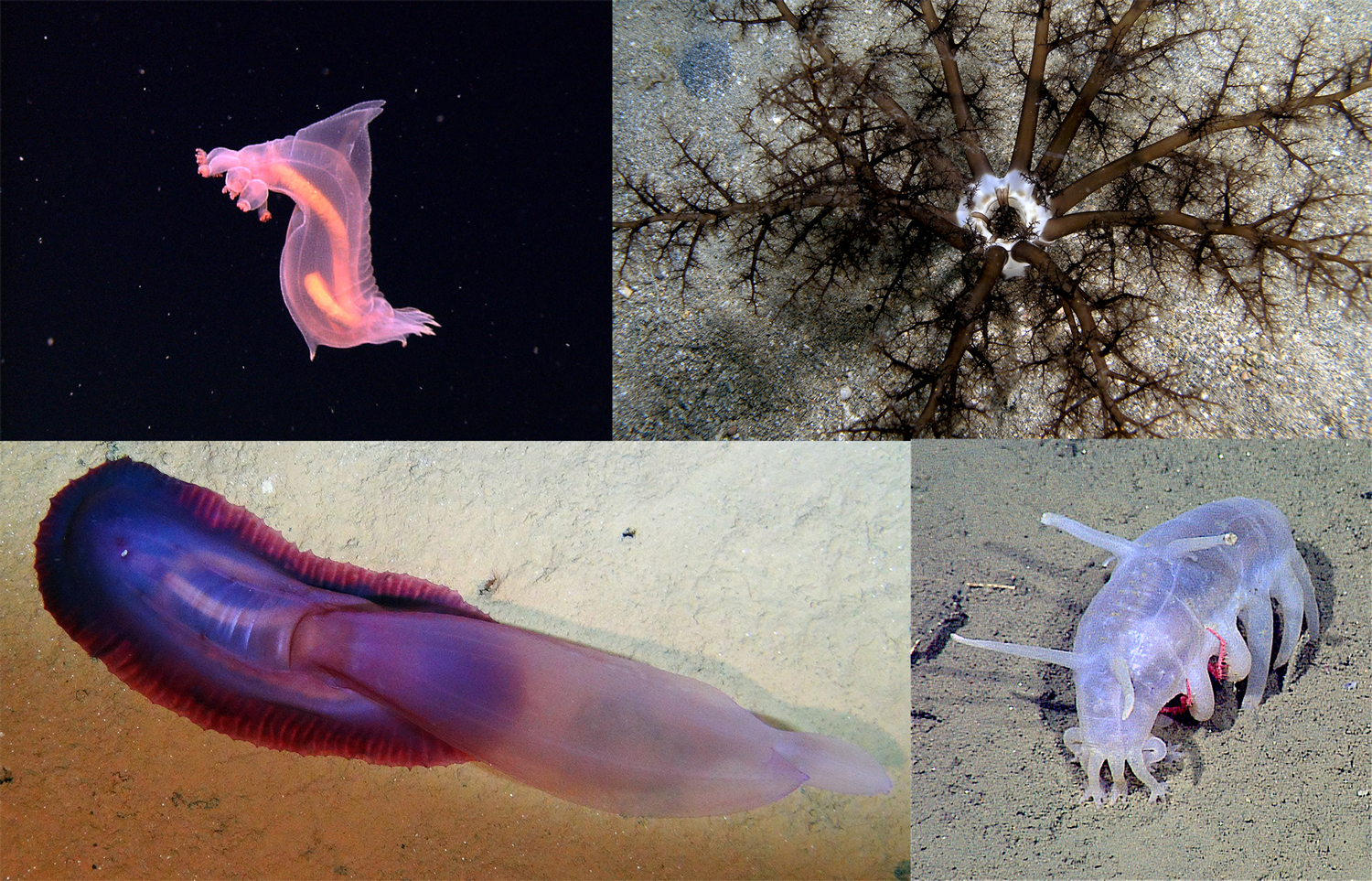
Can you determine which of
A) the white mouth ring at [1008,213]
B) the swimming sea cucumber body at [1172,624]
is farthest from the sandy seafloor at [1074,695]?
the white mouth ring at [1008,213]

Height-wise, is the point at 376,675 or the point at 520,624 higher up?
the point at 520,624

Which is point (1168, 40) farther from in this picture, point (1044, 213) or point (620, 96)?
point (620, 96)

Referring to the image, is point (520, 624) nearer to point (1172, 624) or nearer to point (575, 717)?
point (575, 717)

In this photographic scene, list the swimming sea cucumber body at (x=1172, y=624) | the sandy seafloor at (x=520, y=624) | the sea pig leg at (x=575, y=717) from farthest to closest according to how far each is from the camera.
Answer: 1. the sandy seafloor at (x=520, y=624)
2. the sea pig leg at (x=575, y=717)
3. the swimming sea cucumber body at (x=1172, y=624)

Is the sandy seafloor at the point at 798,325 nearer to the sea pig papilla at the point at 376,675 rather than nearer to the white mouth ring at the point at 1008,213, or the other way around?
the white mouth ring at the point at 1008,213

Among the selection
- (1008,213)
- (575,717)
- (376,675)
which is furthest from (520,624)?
(1008,213)

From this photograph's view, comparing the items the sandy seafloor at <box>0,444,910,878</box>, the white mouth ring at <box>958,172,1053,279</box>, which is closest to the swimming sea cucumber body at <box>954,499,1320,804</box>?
the sandy seafloor at <box>0,444,910,878</box>
